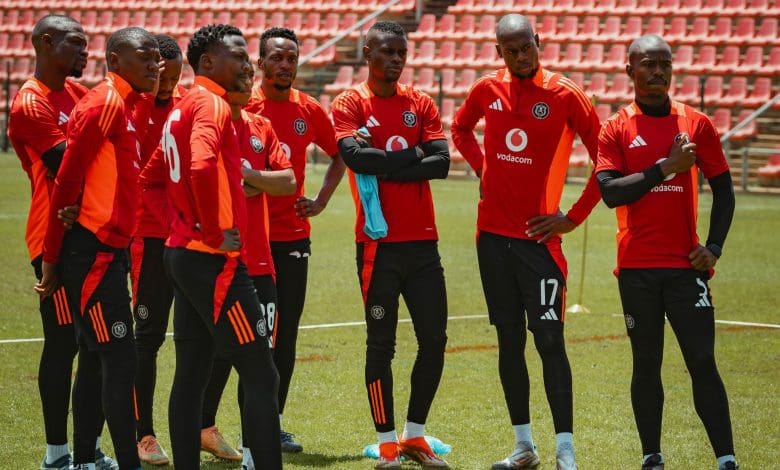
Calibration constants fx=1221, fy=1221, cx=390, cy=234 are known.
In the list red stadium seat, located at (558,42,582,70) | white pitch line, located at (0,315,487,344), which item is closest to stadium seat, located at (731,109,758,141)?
red stadium seat, located at (558,42,582,70)

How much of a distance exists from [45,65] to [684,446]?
4.11m

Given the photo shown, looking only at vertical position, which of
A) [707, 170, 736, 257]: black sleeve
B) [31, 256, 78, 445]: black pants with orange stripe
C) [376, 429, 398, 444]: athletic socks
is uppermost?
[707, 170, 736, 257]: black sleeve

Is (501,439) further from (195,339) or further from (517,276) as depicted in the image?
(195,339)

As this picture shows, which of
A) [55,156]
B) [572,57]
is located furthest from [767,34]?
[55,156]

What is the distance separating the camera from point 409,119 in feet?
23.4

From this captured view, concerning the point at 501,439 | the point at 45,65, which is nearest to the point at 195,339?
the point at 45,65

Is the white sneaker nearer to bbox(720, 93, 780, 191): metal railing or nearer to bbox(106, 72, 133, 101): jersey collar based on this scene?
bbox(106, 72, 133, 101): jersey collar

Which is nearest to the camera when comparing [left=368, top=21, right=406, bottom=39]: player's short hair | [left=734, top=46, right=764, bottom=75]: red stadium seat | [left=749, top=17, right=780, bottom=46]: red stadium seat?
[left=368, top=21, right=406, bottom=39]: player's short hair

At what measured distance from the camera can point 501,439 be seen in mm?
7219

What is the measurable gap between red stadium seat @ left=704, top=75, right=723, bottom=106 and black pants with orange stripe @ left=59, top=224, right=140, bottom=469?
20690mm

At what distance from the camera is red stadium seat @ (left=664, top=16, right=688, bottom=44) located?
26.3m

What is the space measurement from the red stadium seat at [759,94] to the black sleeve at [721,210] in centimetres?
1915

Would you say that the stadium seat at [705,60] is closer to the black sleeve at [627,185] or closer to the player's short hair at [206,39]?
the black sleeve at [627,185]

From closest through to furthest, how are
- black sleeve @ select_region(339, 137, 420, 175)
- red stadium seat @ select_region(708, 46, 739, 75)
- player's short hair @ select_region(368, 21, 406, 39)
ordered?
black sleeve @ select_region(339, 137, 420, 175) < player's short hair @ select_region(368, 21, 406, 39) < red stadium seat @ select_region(708, 46, 739, 75)
